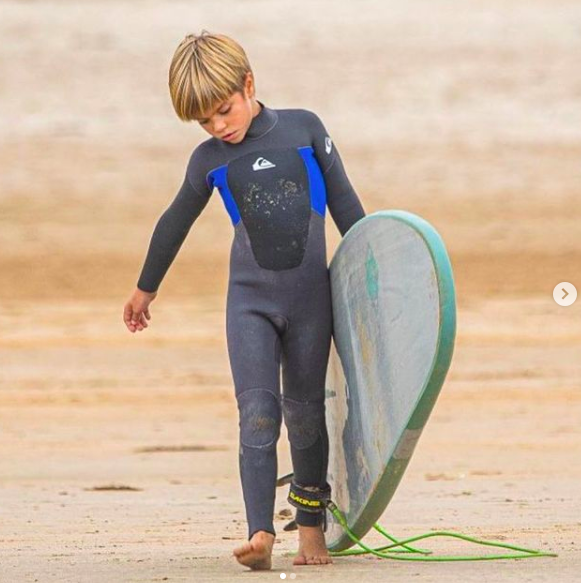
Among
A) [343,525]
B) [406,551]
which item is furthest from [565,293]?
[343,525]

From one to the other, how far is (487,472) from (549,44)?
53.0 ft

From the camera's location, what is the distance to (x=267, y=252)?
16.7 ft

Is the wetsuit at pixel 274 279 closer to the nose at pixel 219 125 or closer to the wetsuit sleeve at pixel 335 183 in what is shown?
the wetsuit sleeve at pixel 335 183

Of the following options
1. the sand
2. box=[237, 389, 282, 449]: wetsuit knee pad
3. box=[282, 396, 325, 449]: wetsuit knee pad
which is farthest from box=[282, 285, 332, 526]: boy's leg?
the sand

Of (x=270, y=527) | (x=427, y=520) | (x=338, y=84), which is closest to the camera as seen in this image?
(x=270, y=527)

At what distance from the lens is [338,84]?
22.2m

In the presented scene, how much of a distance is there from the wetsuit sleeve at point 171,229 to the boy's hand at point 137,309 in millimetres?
21

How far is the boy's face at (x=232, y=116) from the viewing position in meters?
4.95

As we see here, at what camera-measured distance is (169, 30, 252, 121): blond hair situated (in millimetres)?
4875

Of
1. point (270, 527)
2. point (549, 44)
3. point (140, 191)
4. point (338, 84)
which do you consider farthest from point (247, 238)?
point (549, 44)

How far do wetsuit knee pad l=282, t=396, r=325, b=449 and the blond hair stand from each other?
89 centimetres

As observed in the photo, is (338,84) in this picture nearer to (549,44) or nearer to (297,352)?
(549,44)

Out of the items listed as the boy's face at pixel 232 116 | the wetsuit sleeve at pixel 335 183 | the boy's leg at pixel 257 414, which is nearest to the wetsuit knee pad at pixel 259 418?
the boy's leg at pixel 257 414

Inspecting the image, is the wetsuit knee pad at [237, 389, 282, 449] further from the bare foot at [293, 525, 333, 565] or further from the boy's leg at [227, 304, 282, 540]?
the bare foot at [293, 525, 333, 565]
